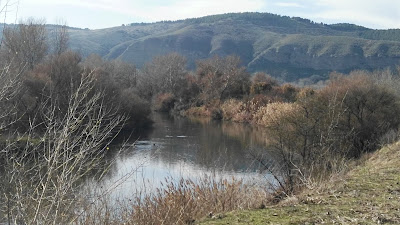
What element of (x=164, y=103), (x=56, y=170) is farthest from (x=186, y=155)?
(x=164, y=103)

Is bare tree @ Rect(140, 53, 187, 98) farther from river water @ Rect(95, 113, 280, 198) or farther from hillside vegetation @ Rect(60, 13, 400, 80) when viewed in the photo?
hillside vegetation @ Rect(60, 13, 400, 80)

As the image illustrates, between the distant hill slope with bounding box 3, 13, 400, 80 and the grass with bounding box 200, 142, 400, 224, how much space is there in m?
102

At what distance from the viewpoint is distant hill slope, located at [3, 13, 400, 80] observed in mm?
112375

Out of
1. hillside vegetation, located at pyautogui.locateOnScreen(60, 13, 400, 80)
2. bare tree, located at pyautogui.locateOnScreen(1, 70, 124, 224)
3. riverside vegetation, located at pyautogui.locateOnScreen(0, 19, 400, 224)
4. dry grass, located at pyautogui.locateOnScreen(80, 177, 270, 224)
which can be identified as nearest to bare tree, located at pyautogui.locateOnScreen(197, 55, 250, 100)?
riverside vegetation, located at pyautogui.locateOnScreen(0, 19, 400, 224)

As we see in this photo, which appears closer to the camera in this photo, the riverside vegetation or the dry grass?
the riverside vegetation

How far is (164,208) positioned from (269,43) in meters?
131

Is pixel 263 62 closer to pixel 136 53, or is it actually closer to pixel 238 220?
pixel 136 53

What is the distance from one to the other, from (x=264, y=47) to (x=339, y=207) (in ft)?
422

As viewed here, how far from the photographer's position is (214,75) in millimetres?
45875

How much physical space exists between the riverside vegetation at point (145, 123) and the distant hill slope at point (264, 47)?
64.8m

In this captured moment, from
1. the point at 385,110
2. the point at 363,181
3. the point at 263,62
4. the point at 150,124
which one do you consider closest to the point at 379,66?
the point at 263,62

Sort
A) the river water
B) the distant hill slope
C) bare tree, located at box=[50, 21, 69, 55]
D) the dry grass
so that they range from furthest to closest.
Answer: the distant hill slope
bare tree, located at box=[50, 21, 69, 55]
the river water
the dry grass

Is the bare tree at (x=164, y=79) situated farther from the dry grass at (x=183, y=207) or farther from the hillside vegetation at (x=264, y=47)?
the hillside vegetation at (x=264, y=47)

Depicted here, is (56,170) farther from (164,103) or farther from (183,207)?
(164,103)
